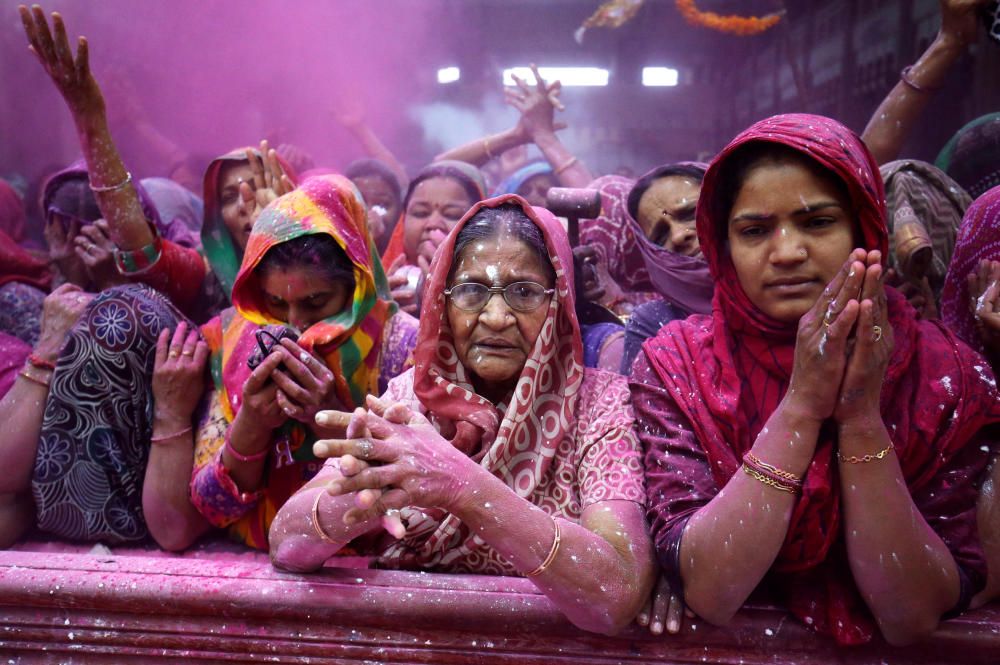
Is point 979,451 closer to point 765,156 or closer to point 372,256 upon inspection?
point 765,156

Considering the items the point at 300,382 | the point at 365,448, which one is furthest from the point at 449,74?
the point at 365,448

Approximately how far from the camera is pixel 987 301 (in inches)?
72.4

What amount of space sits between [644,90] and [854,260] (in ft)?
16.5

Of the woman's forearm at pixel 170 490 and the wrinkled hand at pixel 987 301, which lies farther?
the woman's forearm at pixel 170 490

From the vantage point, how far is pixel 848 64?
5.18 meters

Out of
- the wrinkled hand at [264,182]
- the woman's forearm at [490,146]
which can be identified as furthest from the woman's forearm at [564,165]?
the wrinkled hand at [264,182]

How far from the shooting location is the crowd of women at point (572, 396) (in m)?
1.38

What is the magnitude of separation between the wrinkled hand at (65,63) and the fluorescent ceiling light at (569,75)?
391cm

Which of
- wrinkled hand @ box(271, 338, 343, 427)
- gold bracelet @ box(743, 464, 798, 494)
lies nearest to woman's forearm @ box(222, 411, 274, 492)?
Answer: wrinkled hand @ box(271, 338, 343, 427)

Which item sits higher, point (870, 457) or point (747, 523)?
point (870, 457)

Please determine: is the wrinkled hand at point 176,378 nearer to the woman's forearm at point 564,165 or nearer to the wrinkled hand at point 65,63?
the wrinkled hand at point 65,63

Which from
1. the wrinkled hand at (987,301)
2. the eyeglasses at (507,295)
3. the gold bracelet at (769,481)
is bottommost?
the gold bracelet at (769,481)

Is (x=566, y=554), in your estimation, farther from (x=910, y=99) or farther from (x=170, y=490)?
(x=910, y=99)

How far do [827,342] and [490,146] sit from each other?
13.7ft
